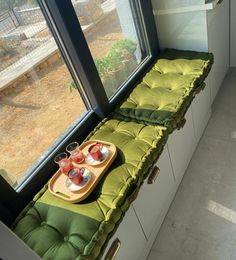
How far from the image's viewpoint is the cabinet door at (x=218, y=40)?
6.05 feet

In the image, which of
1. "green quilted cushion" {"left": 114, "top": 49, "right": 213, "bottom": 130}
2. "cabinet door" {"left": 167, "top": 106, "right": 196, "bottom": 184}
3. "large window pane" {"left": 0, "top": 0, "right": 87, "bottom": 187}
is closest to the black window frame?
"large window pane" {"left": 0, "top": 0, "right": 87, "bottom": 187}

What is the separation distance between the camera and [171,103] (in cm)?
154

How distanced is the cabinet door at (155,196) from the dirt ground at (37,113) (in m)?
0.59

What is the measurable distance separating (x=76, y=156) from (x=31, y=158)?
263 millimetres

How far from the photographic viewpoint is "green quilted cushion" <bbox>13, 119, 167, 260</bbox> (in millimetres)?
1021

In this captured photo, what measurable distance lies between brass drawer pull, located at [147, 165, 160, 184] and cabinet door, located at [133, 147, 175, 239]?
→ 2 centimetres

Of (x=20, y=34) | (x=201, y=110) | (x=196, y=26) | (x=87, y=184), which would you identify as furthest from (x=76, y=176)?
(x=196, y=26)

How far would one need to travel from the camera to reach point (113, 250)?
3.60 feet

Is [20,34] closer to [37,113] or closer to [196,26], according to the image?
[37,113]

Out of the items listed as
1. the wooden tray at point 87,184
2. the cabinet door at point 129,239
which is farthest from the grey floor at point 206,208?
the wooden tray at point 87,184

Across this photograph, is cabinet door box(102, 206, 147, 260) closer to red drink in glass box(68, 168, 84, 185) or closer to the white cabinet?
red drink in glass box(68, 168, 84, 185)

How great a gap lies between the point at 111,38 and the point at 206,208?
4.24 feet

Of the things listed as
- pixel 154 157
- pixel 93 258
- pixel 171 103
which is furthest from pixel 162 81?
pixel 93 258

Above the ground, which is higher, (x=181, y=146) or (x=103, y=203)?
(x=103, y=203)
